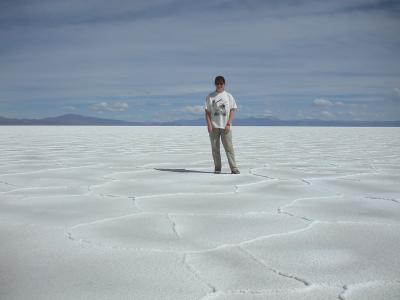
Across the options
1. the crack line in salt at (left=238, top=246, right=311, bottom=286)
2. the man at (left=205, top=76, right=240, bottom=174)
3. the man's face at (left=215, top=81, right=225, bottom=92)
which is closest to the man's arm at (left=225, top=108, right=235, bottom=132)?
the man at (left=205, top=76, right=240, bottom=174)

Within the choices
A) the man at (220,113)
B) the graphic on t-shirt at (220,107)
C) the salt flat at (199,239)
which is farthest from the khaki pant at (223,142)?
the salt flat at (199,239)

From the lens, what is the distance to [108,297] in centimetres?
136

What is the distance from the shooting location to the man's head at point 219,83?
4.10 m

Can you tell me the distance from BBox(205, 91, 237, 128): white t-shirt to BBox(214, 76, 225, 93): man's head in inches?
1.5

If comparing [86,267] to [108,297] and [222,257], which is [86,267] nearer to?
[108,297]

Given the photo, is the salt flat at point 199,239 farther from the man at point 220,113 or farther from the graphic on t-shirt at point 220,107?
the graphic on t-shirt at point 220,107

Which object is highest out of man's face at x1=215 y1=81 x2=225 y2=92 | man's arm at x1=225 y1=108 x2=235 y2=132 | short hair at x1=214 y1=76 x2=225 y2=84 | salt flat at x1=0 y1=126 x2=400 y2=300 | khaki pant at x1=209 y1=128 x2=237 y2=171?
short hair at x1=214 y1=76 x2=225 y2=84

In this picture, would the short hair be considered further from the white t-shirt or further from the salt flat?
the salt flat

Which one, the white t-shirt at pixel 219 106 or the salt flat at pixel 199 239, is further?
the white t-shirt at pixel 219 106

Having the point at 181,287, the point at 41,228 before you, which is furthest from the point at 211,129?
the point at 181,287

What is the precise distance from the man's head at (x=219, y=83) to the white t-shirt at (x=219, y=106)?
0.04m

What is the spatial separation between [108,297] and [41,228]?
93 cm

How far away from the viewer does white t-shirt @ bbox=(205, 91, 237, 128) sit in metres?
4.13

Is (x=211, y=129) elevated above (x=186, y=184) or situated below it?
above
